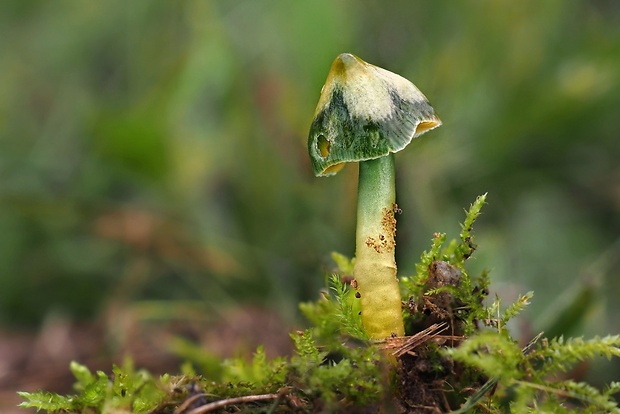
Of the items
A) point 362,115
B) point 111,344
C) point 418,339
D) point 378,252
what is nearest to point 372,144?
point 362,115

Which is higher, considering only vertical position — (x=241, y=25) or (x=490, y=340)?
(x=241, y=25)

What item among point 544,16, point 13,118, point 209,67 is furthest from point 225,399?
point 13,118

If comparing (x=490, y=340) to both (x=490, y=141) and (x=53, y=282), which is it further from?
Result: (x=53, y=282)

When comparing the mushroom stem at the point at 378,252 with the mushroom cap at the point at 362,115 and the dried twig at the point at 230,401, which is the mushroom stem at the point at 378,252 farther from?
the dried twig at the point at 230,401

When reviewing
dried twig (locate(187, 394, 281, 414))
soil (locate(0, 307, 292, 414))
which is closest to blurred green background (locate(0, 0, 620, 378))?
soil (locate(0, 307, 292, 414))

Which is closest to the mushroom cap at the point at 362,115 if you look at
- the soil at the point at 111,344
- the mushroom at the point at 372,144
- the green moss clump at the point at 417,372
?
the mushroom at the point at 372,144

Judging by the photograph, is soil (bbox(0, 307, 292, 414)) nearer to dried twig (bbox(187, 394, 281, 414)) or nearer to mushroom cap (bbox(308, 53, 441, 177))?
dried twig (bbox(187, 394, 281, 414))

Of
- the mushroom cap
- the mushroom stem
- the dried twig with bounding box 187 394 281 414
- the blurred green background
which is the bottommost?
the dried twig with bounding box 187 394 281 414

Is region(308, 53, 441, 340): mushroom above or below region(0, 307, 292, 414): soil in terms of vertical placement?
below
